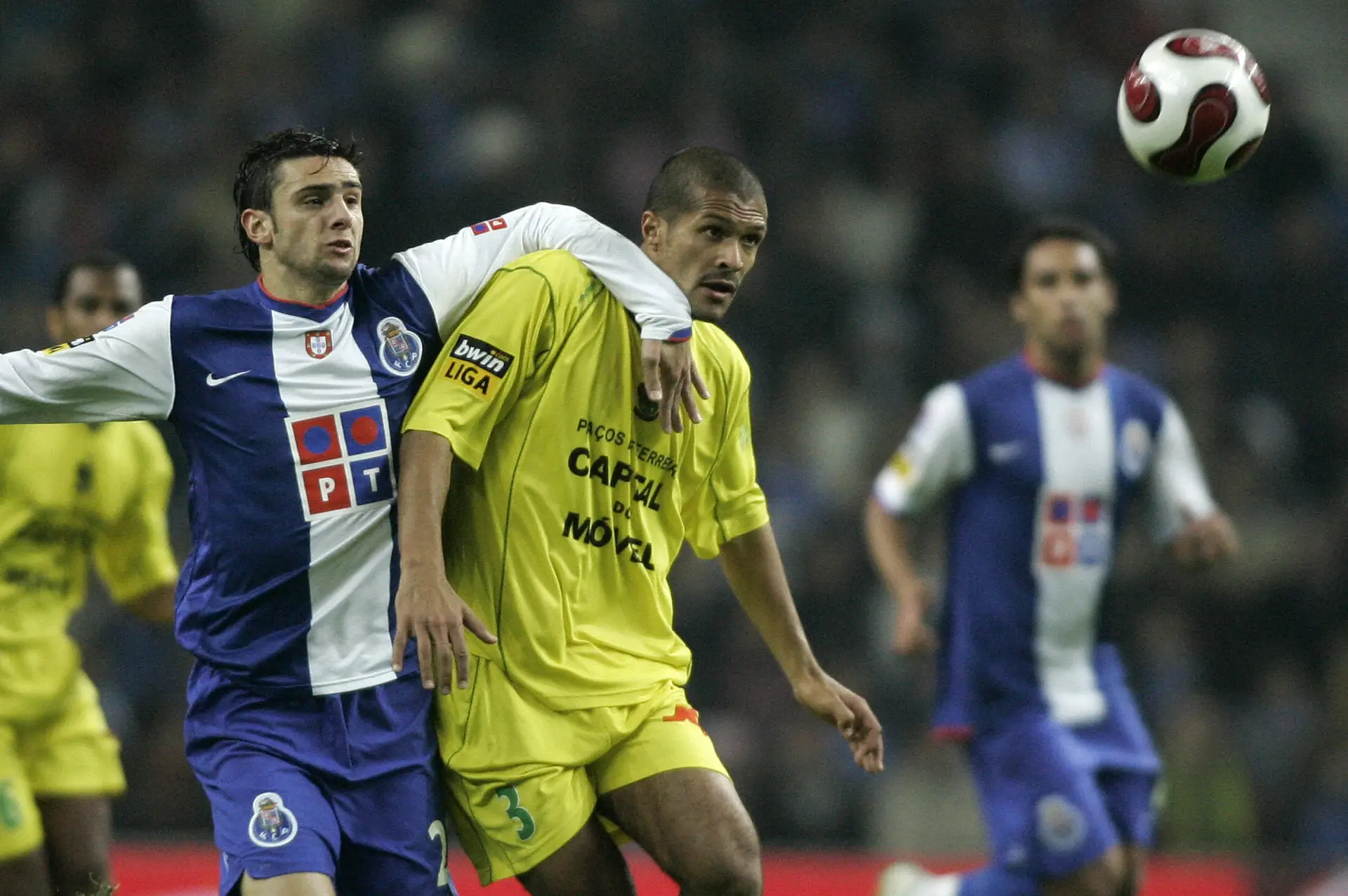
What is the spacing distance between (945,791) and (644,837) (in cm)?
503

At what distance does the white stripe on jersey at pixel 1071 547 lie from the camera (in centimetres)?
557

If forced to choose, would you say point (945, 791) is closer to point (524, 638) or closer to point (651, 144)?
point (651, 144)

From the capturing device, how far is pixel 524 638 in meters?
3.62

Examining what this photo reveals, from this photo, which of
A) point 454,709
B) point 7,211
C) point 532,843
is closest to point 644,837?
point 532,843

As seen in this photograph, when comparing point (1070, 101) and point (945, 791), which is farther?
point (1070, 101)

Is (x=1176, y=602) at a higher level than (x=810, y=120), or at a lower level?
lower

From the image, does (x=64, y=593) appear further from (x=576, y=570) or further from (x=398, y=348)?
(x=576, y=570)

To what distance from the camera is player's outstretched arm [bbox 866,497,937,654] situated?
5.43 m

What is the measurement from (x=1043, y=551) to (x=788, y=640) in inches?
74.4

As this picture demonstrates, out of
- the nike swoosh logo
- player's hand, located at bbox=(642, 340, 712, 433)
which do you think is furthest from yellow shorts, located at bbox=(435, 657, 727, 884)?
the nike swoosh logo

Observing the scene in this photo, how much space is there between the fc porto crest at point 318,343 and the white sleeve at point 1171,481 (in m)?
3.24

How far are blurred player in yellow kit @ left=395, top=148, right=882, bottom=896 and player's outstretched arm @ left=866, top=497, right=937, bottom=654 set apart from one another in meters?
1.56

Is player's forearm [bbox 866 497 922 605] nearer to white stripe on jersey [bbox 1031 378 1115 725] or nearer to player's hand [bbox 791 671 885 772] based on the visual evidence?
white stripe on jersey [bbox 1031 378 1115 725]

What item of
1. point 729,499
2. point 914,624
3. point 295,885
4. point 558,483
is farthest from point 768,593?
point 914,624
